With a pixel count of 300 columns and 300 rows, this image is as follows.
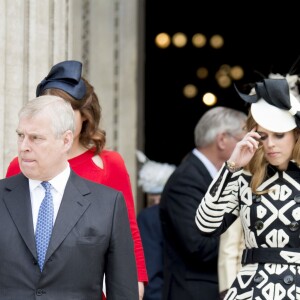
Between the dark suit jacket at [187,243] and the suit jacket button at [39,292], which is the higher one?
the suit jacket button at [39,292]

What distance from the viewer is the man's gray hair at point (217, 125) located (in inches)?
345

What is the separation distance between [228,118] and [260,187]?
226cm

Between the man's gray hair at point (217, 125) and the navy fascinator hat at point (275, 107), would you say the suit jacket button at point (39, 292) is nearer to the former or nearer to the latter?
the navy fascinator hat at point (275, 107)

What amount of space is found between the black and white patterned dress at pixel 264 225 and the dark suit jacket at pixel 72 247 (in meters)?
0.67

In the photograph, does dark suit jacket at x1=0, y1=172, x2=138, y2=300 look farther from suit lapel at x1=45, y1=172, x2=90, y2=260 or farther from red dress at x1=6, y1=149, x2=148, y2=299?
red dress at x1=6, y1=149, x2=148, y2=299

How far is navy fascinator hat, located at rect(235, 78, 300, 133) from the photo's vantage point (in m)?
6.53

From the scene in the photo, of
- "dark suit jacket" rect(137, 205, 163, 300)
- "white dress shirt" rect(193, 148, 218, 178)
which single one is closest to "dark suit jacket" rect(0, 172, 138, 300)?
"white dress shirt" rect(193, 148, 218, 178)

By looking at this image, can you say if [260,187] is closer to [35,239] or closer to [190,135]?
[35,239]

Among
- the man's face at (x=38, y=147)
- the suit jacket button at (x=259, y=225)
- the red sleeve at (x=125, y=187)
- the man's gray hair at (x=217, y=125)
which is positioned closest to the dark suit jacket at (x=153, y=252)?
the man's gray hair at (x=217, y=125)

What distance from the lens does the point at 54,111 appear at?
591cm

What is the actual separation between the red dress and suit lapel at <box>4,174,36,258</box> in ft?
2.72

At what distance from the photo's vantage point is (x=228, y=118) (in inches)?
347

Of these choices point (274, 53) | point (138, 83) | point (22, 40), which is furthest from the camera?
point (274, 53)

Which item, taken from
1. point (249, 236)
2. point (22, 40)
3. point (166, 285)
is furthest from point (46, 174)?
point (166, 285)
